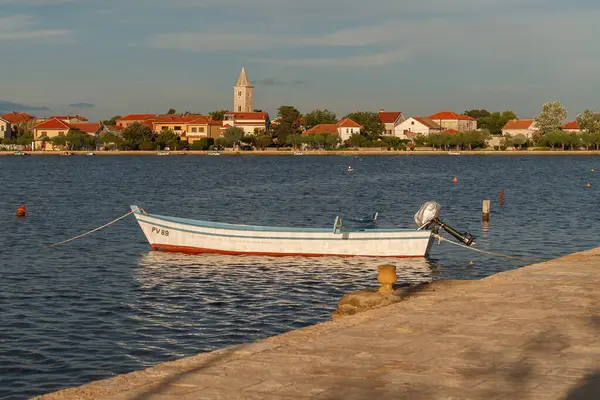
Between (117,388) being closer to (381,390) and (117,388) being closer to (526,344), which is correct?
(381,390)

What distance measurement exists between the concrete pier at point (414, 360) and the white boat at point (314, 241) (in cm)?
1522

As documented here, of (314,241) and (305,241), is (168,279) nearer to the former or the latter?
(305,241)

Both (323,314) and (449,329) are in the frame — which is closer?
(449,329)

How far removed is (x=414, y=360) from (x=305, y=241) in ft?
69.1

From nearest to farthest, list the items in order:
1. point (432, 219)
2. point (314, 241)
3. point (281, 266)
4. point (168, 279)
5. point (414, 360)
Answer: point (414, 360), point (168, 279), point (281, 266), point (432, 219), point (314, 241)

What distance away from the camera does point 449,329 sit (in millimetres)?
15805

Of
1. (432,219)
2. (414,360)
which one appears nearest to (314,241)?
(432,219)

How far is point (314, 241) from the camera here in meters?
34.4

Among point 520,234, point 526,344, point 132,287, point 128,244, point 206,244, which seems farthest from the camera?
point 520,234

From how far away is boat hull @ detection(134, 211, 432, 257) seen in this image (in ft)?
112

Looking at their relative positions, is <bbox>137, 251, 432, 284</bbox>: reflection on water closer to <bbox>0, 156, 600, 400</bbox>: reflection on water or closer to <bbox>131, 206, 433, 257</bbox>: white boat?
<bbox>0, 156, 600, 400</bbox>: reflection on water

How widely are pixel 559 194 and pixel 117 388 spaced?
78.1 metres

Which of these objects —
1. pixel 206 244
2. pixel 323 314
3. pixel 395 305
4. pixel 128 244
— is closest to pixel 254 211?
pixel 128 244

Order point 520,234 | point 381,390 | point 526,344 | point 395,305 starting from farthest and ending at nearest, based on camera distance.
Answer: point 520,234
point 395,305
point 526,344
point 381,390
